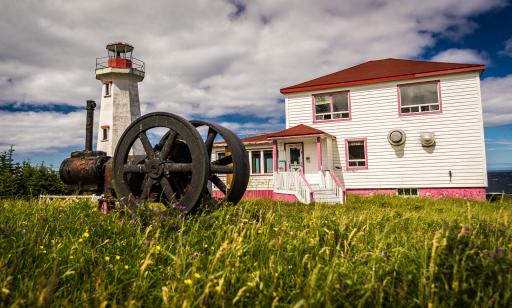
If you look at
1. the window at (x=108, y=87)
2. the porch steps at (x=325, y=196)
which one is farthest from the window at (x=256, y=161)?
the window at (x=108, y=87)

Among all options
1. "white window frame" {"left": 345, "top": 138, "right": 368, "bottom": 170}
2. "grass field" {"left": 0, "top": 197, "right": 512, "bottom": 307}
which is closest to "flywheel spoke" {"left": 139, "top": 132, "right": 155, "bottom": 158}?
"grass field" {"left": 0, "top": 197, "right": 512, "bottom": 307}

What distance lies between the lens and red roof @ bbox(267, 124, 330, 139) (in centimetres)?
1655

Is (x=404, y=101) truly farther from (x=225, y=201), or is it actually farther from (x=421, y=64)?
(x=225, y=201)

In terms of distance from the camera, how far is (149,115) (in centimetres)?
574

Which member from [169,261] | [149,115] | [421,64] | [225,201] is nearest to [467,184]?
[421,64]

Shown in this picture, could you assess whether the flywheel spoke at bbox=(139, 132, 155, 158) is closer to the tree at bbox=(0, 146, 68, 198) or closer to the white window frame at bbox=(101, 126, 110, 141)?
the tree at bbox=(0, 146, 68, 198)

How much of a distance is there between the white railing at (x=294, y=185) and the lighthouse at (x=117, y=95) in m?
14.2

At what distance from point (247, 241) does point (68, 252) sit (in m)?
1.71

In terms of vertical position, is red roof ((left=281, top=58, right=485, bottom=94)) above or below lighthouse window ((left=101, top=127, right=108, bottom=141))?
above

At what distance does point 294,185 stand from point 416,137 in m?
6.88

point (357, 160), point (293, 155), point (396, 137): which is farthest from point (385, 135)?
point (293, 155)

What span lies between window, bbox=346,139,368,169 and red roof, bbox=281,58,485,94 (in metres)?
3.27

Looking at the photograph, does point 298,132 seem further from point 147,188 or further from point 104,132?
point 104,132

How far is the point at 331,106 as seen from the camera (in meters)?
18.2
